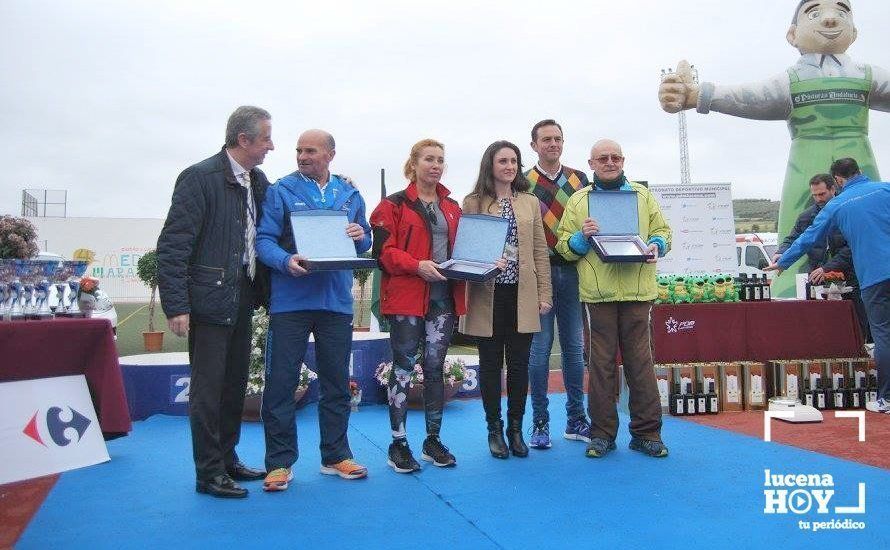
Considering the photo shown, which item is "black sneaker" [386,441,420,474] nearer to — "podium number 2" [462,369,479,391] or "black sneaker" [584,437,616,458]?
"black sneaker" [584,437,616,458]

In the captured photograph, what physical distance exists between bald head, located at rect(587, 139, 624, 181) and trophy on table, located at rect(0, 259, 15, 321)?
2921mm

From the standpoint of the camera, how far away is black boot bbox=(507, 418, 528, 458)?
3.82m

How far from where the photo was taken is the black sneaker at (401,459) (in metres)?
3.46

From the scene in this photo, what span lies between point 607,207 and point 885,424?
2559mm

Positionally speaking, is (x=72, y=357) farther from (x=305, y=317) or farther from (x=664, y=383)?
(x=664, y=383)

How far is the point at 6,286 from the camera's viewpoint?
9.89ft

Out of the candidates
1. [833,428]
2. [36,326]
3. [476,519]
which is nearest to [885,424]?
[833,428]

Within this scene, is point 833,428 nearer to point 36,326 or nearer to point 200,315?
point 200,315

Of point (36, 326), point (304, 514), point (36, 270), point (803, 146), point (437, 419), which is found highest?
point (803, 146)

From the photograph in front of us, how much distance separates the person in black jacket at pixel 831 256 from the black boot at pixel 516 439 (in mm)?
3018

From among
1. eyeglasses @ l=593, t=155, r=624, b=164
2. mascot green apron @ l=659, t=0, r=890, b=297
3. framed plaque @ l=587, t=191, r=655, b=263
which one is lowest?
framed plaque @ l=587, t=191, r=655, b=263

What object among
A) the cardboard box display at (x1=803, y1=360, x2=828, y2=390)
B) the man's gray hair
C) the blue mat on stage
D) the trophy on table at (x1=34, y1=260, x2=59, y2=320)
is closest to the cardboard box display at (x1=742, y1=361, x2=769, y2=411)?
the cardboard box display at (x1=803, y1=360, x2=828, y2=390)

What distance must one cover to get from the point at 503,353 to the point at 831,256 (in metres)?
3.73

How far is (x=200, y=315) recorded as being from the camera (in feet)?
10.1
